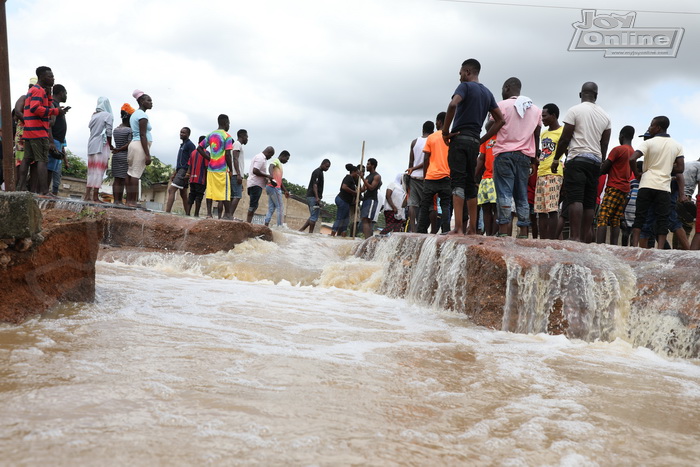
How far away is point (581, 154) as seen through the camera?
5.44 meters

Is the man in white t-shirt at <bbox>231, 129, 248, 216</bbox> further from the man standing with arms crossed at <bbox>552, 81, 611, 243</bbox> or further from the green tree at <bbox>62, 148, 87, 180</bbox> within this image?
the green tree at <bbox>62, 148, 87, 180</bbox>

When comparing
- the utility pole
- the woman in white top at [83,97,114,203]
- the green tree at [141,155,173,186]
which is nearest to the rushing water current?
the utility pole

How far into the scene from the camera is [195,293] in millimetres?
4926

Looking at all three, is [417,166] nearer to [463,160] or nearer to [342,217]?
[463,160]

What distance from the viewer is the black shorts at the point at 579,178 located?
542cm

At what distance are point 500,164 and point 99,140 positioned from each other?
616 centimetres

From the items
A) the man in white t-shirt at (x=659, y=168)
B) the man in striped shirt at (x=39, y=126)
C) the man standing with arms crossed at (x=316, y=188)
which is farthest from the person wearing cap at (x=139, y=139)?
the man in white t-shirt at (x=659, y=168)

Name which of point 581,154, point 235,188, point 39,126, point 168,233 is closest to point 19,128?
point 39,126

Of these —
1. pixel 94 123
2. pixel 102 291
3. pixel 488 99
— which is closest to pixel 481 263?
pixel 488 99

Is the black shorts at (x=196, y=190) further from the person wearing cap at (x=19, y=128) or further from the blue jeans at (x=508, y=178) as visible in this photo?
the blue jeans at (x=508, y=178)

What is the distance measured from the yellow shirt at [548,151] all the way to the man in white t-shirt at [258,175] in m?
5.18

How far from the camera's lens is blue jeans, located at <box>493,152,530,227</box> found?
18.2ft

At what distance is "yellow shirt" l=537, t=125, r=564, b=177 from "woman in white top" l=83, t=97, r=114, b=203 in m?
6.19

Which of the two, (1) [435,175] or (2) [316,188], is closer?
(1) [435,175]
